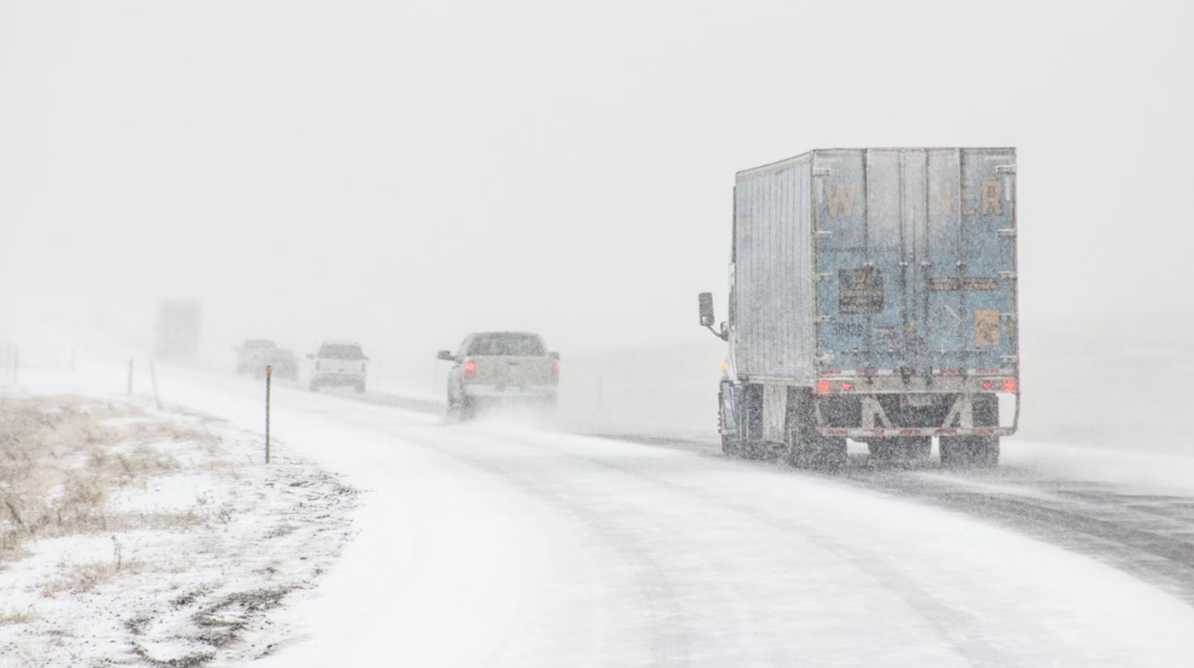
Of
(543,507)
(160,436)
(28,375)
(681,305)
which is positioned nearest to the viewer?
(543,507)

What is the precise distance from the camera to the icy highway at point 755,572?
7.36 m

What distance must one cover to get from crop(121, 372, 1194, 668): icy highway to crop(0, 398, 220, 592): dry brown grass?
230 centimetres

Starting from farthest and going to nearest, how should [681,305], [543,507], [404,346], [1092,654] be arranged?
[681,305]
[404,346]
[543,507]
[1092,654]

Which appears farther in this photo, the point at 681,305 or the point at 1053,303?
the point at 681,305

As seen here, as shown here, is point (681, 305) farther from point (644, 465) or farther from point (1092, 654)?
point (1092, 654)

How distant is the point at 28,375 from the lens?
55.6 meters

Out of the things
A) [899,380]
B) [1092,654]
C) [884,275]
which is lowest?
[1092,654]

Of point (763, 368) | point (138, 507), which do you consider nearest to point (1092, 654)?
point (138, 507)

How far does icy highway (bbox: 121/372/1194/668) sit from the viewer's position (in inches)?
290

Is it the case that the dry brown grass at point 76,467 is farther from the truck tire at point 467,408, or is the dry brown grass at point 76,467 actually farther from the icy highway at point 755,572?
the truck tire at point 467,408

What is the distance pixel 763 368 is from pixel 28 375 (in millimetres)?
43660

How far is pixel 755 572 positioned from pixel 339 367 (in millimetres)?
38638

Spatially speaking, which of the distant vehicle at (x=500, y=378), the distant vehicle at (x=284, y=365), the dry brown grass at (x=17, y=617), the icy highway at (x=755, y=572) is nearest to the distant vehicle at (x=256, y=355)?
the distant vehicle at (x=284, y=365)

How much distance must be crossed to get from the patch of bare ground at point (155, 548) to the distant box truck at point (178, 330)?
60.3 meters
